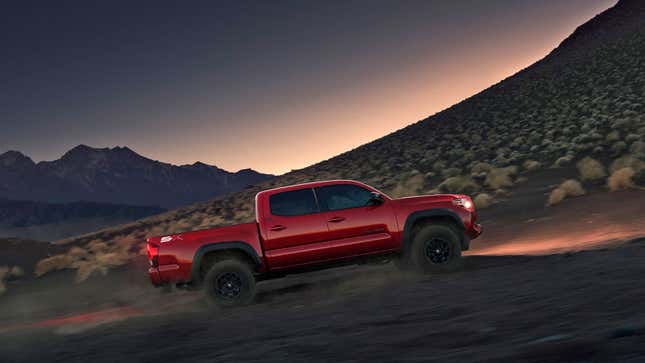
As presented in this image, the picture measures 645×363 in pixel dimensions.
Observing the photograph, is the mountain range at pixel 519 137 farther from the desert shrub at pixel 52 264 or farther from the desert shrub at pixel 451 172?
the desert shrub at pixel 52 264

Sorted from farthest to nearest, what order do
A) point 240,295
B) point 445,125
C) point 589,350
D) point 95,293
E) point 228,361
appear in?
point 445,125 → point 95,293 → point 240,295 → point 228,361 → point 589,350

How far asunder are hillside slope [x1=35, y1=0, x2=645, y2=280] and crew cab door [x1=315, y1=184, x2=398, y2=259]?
13.0m

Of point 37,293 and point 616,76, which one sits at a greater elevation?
point 616,76

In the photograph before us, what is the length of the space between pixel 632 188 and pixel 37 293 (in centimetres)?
1872

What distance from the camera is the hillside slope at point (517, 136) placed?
31359 mm

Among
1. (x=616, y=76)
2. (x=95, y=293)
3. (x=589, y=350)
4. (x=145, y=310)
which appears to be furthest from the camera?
(x=616, y=76)

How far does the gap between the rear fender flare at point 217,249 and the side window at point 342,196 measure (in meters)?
1.40

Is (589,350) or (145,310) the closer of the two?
(589,350)

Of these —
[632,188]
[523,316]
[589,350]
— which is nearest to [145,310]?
[523,316]

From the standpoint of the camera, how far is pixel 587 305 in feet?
22.6

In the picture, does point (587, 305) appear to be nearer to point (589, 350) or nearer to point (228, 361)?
point (589, 350)

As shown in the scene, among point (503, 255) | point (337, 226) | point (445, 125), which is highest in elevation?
point (445, 125)

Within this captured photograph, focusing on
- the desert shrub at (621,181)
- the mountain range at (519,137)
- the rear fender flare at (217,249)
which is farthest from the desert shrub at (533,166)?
the rear fender flare at (217,249)

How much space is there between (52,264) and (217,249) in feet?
58.4
